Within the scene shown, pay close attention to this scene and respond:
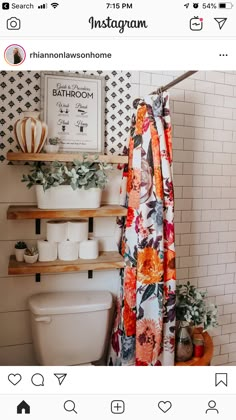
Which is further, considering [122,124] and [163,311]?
[122,124]

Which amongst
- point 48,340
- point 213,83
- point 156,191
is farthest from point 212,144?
point 48,340

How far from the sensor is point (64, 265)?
3.88 ft

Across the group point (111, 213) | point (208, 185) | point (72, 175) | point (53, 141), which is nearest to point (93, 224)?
point (111, 213)

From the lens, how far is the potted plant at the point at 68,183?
3.73 ft

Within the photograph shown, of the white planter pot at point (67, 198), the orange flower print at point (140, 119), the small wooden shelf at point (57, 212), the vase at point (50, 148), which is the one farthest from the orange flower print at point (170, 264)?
the vase at point (50, 148)

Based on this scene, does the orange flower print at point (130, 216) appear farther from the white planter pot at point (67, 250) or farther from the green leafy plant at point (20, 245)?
the green leafy plant at point (20, 245)

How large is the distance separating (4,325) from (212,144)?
4.13 feet

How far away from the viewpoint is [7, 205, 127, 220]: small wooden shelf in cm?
111

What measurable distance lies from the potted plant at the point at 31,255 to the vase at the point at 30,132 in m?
0.38

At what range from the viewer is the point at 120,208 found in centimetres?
123
